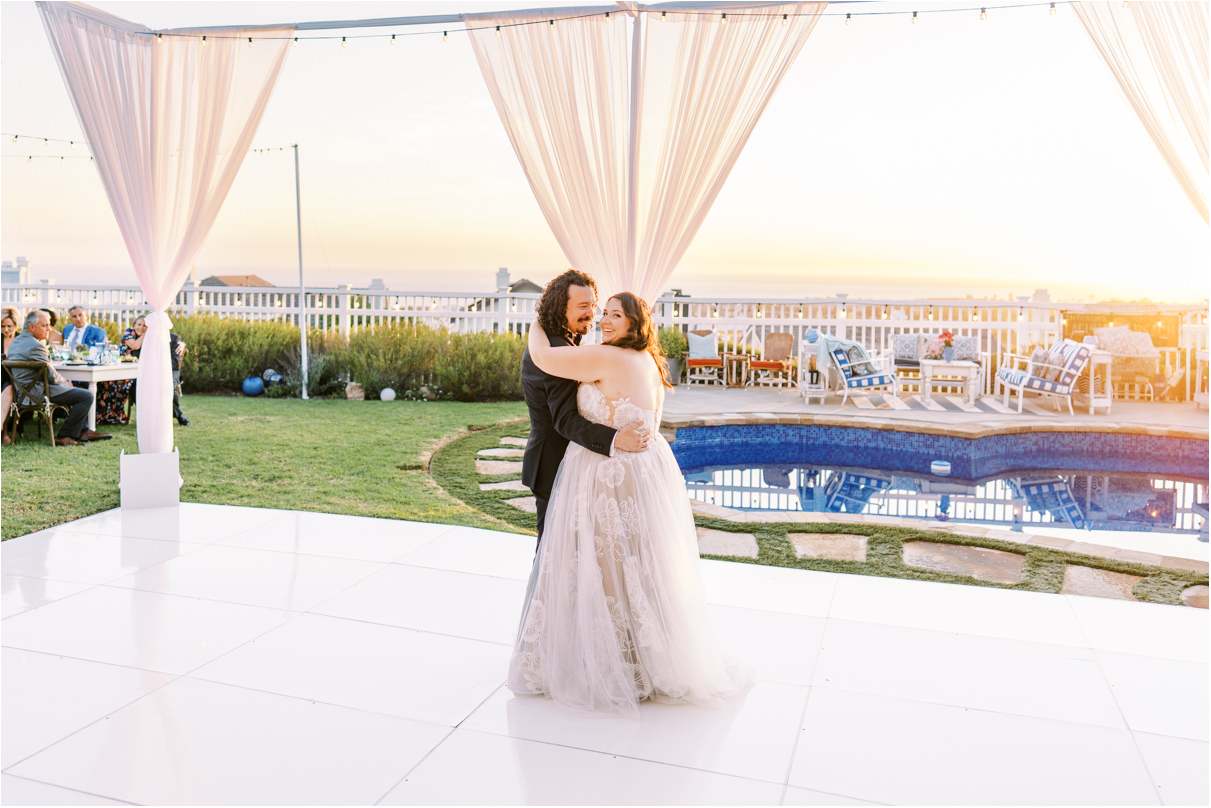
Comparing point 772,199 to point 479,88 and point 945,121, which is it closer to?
point 945,121

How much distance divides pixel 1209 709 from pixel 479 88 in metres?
9.04

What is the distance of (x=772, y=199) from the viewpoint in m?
11.1

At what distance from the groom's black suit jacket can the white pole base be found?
9.72 ft

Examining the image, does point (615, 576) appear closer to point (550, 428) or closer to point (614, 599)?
point (614, 599)

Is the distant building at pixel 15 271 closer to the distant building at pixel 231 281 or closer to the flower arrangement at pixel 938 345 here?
the distant building at pixel 231 281

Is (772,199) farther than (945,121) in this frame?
Yes

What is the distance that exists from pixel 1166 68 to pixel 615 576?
2.92m

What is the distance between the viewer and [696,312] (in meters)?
11.5

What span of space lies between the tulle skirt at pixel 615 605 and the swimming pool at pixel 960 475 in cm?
288

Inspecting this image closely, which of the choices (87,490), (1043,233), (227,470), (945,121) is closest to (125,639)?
(87,490)

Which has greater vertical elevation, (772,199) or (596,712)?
(772,199)

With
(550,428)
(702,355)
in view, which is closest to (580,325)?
(550,428)

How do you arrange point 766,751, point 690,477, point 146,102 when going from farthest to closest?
1. point 690,477
2. point 146,102
3. point 766,751

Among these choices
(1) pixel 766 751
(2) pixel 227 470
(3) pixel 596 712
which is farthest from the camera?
(2) pixel 227 470
